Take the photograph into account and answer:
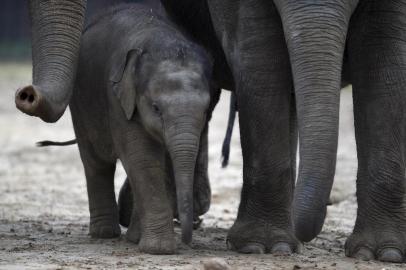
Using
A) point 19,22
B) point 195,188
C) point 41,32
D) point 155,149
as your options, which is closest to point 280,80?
point 155,149

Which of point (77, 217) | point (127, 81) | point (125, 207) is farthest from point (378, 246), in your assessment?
point (77, 217)

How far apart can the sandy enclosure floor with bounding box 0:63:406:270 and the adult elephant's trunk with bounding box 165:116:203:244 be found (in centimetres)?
26

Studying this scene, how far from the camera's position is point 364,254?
320 inches

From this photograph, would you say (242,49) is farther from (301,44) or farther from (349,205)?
(349,205)

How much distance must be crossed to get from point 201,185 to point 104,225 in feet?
4.17

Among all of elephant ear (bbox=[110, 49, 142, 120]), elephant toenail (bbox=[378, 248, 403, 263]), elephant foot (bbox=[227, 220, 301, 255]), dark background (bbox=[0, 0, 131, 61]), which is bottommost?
elephant toenail (bbox=[378, 248, 403, 263])

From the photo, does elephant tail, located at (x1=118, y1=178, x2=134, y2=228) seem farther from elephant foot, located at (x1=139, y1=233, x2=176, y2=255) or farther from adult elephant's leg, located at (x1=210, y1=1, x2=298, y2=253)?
elephant foot, located at (x1=139, y1=233, x2=176, y2=255)

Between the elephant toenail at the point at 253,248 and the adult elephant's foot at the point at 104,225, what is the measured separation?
1109mm

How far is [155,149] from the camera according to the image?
8.05 m

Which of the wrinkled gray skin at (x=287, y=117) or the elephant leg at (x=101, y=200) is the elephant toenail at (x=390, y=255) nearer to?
the wrinkled gray skin at (x=287, y=117)

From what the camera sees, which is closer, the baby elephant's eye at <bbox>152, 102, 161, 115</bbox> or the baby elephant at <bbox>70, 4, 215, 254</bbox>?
the baby elephant at <bbox>70, 4, 215, 254</bbox>

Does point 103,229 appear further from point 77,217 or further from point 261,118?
point 77,217

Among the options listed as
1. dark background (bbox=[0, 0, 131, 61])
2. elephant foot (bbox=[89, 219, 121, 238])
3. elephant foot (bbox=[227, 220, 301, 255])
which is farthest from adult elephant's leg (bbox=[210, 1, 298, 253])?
dark background (bbox=[0, 0, 131, 61])

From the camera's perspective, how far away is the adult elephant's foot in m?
9.08
